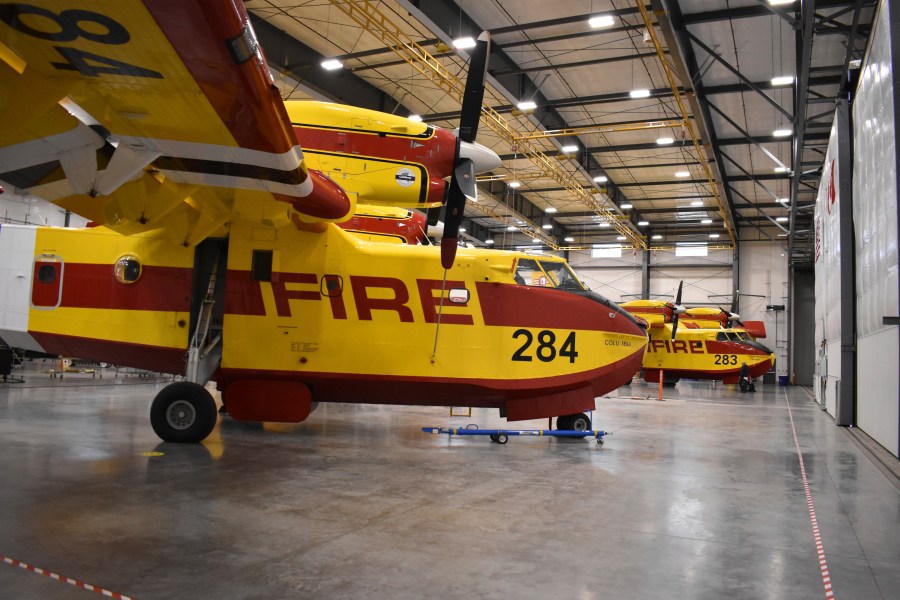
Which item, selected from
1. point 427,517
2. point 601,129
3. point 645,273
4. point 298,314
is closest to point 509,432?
point 298,314

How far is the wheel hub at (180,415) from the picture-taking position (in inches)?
341

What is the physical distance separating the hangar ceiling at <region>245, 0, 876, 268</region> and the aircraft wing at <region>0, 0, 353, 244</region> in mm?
8428

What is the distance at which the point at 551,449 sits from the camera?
31.7ft

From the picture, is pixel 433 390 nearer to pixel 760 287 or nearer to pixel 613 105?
pixel 613 105

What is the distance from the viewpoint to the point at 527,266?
10141 mm

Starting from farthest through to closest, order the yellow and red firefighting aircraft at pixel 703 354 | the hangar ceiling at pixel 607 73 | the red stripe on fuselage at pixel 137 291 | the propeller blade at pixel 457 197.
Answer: the yellow and red firefighting aircraft at pixel 703 354
the hangar ceiling at pixel 607 73
the red stripe on fuselage at pixel 137 291
the propeller blade at pixel 457 197

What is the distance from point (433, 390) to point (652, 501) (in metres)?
4.09

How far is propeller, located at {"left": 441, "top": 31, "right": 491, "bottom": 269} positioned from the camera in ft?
24.8

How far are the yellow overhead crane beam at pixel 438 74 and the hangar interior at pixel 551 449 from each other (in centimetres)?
18

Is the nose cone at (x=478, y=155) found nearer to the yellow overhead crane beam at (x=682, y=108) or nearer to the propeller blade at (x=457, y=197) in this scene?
the propeller blade at (x=457, y=197)

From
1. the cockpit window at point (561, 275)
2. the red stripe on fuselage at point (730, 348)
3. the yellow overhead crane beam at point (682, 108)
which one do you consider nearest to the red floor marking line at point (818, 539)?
the cockpit window at point (561, 275)

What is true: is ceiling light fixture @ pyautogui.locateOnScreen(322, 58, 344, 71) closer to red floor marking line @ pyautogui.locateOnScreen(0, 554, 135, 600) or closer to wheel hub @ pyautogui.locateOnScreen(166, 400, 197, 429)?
wheel hub @ pyautogui.locateOnScreen(166, 400, 197, 429)

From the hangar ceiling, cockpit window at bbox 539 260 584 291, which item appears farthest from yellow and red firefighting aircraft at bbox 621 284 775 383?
cockpit window at bbox 539 260 584 291

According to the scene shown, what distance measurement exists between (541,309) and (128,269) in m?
6.42
